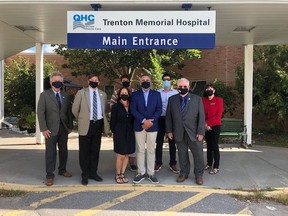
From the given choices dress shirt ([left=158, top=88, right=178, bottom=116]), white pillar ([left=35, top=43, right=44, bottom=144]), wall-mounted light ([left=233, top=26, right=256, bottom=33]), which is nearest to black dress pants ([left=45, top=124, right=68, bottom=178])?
dress shirt ([left=158, top=88, right=178, bottom=116])

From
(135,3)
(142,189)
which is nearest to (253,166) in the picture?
(142,189)

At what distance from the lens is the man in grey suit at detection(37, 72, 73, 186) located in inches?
276

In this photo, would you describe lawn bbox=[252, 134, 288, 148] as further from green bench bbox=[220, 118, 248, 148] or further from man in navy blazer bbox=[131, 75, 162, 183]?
man in navy blazer bbox=[131, 75, 162, 183]

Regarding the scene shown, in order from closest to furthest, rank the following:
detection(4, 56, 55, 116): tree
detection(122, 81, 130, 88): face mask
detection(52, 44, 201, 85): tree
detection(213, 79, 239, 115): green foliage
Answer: detection(122, 81, 130, 88): face mask, detection(213, 79, 239, 115): green foliage, detection(52, 44, 201, 85): tree, detection(4, 56, 55, 116): tree

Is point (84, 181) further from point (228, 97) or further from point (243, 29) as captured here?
point (228, 97)

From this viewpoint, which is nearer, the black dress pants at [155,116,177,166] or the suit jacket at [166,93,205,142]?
the suit jacket at [166,93,205,142]

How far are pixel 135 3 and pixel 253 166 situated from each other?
14.7 ft

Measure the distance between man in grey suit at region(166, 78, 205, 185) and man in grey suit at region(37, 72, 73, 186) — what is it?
1.97 m

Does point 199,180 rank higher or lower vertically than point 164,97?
lower

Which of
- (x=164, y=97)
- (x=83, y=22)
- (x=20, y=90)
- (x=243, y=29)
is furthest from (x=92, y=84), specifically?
(x=20, y=90)

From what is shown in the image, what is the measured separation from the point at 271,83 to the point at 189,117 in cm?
1005

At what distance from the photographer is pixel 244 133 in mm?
12070

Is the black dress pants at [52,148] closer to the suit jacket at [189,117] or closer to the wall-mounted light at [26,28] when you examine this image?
the suit jacket at [189,117]

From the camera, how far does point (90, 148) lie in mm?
7176
